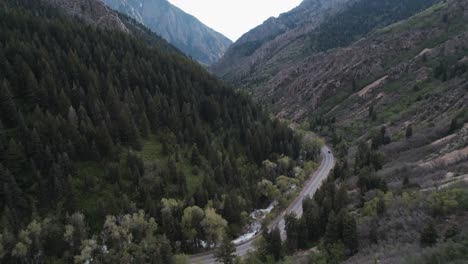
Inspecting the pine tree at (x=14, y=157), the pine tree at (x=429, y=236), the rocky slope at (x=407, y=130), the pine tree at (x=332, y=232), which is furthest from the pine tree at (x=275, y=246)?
the pine tree at (x=14, y=157)

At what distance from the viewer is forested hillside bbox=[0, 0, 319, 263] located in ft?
212

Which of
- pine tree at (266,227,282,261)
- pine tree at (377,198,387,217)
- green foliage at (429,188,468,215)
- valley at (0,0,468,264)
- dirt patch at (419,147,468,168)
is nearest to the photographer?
green foliage at (429,188,468,215)

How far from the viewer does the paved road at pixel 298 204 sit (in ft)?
221

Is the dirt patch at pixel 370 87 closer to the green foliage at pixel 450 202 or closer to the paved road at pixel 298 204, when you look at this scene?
the paved road at pixel 298 204

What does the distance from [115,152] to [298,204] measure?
153ft

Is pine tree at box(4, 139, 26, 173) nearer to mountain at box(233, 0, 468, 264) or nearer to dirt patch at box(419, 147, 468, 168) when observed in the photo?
mountain at box(233, 0, 468, 264)

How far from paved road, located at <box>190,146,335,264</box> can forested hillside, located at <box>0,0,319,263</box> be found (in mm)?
4084

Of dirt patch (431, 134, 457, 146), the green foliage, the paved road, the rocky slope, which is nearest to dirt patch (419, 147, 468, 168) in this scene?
the rocky slope

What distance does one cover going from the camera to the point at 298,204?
8875 cm

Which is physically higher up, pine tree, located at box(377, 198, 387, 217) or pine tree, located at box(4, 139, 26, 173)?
pine tree, located at box(377, 198, 387, 217)

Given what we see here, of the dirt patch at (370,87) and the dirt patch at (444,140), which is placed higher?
the dirt patch at (370,87)

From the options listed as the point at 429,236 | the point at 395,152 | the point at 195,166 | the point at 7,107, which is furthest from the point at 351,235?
the point at 7,107

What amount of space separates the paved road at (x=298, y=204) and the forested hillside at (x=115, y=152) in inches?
161

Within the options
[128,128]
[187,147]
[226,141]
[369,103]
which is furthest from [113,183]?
[369,103]
